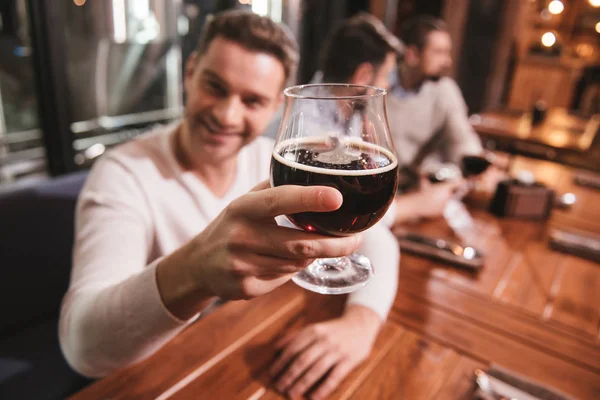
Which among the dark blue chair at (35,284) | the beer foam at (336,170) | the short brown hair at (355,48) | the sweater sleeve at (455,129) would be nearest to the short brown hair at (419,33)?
the sweater sleeve at (455,129)

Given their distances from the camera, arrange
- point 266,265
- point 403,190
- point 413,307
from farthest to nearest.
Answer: point 403,190, point 413,307, point 266,265

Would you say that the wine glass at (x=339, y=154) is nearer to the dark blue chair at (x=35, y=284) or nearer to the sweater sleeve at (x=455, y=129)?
the dark blue chair at (x=35, y=284)

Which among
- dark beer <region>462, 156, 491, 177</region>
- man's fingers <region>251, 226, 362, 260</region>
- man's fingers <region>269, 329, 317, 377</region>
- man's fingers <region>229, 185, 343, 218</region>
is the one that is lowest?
man's fingers <region>269, 329, 317, 377</region>

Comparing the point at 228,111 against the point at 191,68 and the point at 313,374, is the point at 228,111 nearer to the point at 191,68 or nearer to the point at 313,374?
the point at 191,68

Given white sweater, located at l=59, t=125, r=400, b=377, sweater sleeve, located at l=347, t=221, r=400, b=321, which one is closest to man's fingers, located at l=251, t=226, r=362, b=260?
white sweater, located at l=59, t=125, r=400, b=377

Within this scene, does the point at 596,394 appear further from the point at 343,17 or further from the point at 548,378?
the point at 343,17

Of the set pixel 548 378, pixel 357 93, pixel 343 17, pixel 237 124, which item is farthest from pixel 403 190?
pixel 343 17

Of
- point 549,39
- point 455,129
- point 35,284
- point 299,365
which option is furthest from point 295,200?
point 549,39

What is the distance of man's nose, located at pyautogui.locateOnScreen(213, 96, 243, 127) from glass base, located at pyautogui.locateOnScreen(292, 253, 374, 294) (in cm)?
60

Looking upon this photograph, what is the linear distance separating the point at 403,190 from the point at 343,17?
395 centimetres

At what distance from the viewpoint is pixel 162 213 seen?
121cm

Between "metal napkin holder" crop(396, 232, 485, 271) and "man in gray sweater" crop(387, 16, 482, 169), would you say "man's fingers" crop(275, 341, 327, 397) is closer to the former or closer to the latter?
"metal napkin holder" crop(396, 232, 485, 271)

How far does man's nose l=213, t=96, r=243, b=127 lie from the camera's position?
116 centimetres

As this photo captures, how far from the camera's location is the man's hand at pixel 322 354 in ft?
2.55
